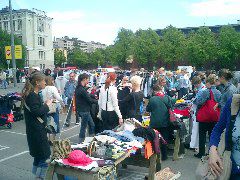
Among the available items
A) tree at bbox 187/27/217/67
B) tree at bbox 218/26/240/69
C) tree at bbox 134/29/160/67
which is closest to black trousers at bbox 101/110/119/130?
tree at bbox 218/26/240/69

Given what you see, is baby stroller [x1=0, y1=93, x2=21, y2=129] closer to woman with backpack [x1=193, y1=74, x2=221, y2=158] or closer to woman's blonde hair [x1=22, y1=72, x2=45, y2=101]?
woman's blonde hair [x1=22, y1=72, x2=45, y2=101]

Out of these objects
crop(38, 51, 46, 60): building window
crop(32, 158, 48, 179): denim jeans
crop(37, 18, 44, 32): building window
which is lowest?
crop(32, 158, 48, 179): denim jeans

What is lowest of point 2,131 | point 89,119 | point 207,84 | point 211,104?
point 2,131

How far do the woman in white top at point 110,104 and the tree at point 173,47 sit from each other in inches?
1750

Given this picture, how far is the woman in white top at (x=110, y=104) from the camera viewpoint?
24.2 ft

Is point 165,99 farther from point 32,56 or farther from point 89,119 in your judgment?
point 32,56

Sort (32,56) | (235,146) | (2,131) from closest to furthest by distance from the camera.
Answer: (235,146) < (2,131) < (32,56)

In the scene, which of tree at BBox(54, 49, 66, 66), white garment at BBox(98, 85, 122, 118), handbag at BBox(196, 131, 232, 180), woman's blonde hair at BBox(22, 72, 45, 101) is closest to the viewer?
handbag at BBox(196, 131, 232, 180)

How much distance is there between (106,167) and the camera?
13.4 ft

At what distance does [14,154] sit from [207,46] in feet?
132

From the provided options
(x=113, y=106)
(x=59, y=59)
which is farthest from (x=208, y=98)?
(x=59, y=59)

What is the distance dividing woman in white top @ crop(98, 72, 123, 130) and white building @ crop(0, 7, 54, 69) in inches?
3034

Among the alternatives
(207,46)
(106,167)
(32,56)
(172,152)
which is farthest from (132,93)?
(32,56)

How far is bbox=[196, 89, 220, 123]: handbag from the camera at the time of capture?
699 cm
